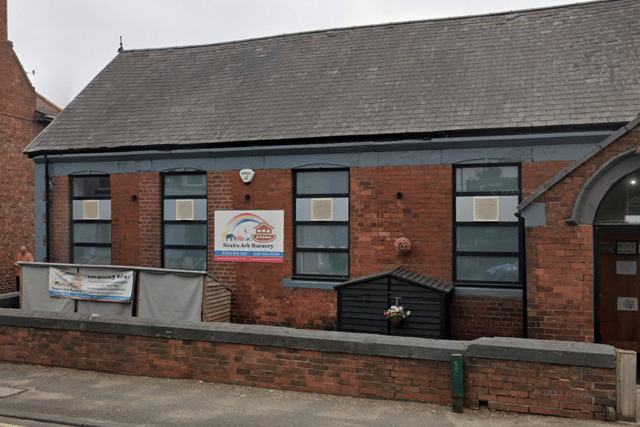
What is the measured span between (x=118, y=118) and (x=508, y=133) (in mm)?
10076

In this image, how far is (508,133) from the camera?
10922mm

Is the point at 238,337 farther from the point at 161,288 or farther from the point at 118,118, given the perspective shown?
the point at 118,118

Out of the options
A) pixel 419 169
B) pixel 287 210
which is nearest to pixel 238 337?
pixel 287 210

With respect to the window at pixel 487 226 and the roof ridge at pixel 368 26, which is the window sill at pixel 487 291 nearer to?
the window at pixel 487 226

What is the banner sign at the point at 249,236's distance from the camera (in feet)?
41.6

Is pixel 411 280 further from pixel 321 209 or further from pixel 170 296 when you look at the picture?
pixel 170 296

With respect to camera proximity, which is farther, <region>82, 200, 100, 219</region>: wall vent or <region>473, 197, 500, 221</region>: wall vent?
<region>82, 200, 100, 219</region>: wall vent

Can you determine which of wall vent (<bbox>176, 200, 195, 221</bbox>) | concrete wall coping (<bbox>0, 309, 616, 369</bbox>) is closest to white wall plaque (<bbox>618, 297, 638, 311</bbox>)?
concrete wall coping (<bbox>0, 309, 616, 369</bbox>)

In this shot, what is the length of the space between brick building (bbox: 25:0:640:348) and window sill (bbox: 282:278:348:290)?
0.14 feet

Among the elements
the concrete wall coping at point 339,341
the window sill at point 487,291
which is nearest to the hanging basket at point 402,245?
the window sill at point 487,291

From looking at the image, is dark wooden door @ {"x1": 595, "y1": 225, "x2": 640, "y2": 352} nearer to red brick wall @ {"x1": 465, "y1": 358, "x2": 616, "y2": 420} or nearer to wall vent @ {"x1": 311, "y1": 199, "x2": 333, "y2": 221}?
red brick wall @ {"x1": 465, "y1": 358, "x2": 616, "y2": 420}

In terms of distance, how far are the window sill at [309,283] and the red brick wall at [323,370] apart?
391cm

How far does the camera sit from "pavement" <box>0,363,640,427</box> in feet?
23.2

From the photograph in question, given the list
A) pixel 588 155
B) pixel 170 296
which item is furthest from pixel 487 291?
pixel 170 296
